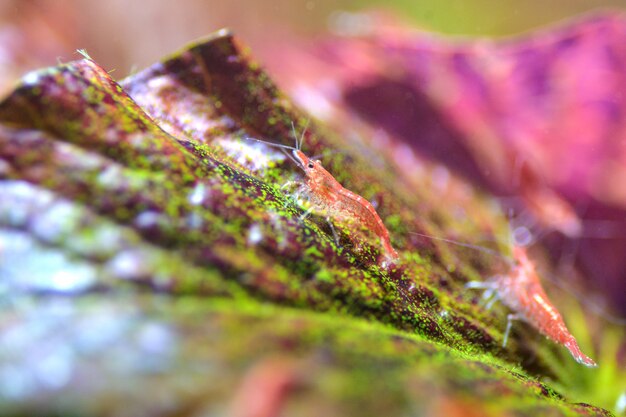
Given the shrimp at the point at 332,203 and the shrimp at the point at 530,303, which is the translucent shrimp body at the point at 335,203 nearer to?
the shrimp at the point at 332,203

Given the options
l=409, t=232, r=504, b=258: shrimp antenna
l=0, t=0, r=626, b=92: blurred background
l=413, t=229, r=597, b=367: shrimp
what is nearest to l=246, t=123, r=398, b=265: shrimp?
l=409, t=232, r=504, b=258: shrimp antenna

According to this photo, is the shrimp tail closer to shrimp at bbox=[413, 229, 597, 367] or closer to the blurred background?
shrimp at bbox=[413, 229, 597, 367]

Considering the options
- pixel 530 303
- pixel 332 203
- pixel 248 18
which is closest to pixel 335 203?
pixel 332 203

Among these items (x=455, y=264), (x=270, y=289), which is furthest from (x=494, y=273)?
(x=270, y=289)

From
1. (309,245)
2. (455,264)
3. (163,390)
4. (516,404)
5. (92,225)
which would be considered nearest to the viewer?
(163,390)

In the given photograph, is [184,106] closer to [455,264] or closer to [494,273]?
[455,264]

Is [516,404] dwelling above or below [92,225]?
below

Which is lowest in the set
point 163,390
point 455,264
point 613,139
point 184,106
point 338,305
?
point 163,390

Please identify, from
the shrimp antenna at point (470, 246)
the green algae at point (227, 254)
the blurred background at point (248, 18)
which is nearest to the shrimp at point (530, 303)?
the shrimp antenna at point (470, 246)
